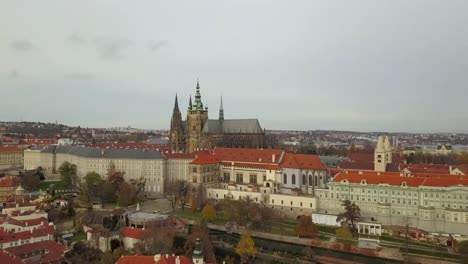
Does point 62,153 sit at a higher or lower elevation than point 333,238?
higher

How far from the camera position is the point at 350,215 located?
52.7 m

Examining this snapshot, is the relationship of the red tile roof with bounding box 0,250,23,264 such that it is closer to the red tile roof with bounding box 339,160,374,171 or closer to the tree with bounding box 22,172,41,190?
the tree with bounding box 22,172,41,190

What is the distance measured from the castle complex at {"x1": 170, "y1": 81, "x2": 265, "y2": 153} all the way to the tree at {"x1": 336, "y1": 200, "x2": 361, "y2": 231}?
145 feet

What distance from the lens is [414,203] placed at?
53844mm

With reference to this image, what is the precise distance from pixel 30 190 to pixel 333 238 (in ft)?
164

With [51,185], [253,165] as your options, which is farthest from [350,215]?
[51,185]

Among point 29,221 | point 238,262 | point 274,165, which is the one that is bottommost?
point 238,262

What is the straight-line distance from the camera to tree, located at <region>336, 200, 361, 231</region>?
5284 centimetres

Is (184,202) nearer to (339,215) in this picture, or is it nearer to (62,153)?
(339,215)

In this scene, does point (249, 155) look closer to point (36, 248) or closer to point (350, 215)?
point (350, 215)

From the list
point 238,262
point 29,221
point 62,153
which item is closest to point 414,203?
point 238,262

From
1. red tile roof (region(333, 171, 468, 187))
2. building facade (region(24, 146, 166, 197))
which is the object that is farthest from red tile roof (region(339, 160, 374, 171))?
building facade (region(24, 146, 166, 197))

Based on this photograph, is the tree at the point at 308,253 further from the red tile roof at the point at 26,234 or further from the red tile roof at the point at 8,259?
the red tile roof at the point at 8,259

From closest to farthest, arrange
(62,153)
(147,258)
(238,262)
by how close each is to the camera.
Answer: (147,258) → (238,262) → (62,153)
